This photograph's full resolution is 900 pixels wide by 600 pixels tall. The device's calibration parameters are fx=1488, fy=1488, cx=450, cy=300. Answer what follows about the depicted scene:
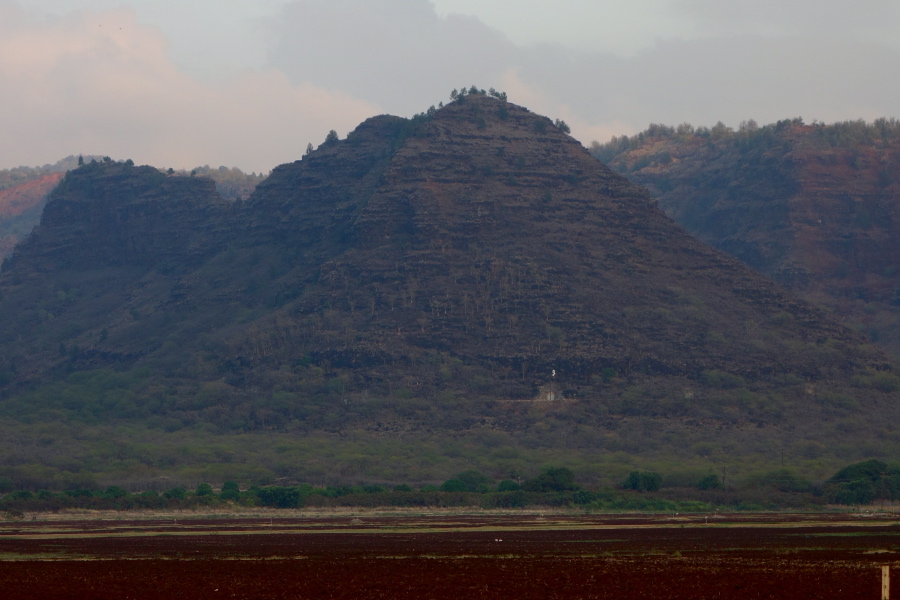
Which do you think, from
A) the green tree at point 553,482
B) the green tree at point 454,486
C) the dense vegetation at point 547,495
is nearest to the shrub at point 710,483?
the dense vegetation at point 547,495

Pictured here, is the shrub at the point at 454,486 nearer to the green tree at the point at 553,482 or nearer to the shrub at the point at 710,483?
the green tree at the point at 553,482

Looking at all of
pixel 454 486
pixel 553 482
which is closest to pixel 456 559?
pixel 553 482

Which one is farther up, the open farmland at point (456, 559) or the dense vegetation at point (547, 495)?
the dense vegetation at point (547, 495)

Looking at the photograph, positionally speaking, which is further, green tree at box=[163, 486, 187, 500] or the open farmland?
green tree at box=[163, 486, 187, 500]

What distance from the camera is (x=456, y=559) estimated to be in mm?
77938

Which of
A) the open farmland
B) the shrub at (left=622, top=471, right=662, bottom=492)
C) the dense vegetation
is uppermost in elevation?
the shrub at (left=622, top=471, right=662, bottom=492)

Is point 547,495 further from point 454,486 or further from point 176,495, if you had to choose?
point 176,495

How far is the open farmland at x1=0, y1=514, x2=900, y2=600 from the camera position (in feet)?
208

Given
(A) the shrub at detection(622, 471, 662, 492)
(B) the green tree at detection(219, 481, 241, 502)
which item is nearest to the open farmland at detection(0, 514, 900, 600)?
(B) the green tree at detection(219, 481, 241, 502)

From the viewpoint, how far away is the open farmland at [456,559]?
6353 cm

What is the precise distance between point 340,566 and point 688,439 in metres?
116

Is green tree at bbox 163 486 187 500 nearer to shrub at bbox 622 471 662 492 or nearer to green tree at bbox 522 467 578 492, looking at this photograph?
green tree at bbox 522 467 578 492

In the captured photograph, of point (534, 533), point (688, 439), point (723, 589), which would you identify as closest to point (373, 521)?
point (534, 533)

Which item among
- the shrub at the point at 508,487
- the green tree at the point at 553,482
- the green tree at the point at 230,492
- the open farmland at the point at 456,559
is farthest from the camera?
the shrub at the point at 508,487
